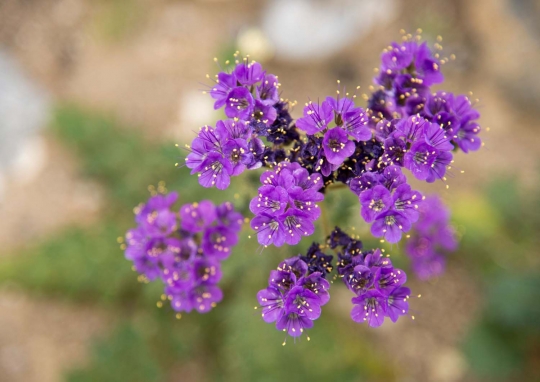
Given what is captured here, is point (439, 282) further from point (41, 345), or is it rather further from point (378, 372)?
point (41, 345)

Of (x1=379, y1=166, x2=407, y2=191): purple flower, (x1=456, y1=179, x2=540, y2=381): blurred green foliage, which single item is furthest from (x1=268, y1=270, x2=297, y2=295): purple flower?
(x1=456, y1=179, x2=540, y2=381): blurred green foliage

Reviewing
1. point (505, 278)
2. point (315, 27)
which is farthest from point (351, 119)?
point (315, 27)

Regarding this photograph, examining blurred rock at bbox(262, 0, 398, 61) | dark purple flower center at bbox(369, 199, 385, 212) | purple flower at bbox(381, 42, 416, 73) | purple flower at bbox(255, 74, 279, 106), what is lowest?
dark purple flower center at bbox(369, 199, 385, 212)

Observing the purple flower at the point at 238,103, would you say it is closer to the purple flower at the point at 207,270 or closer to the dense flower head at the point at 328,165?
the dense flower head at the point at 328,165

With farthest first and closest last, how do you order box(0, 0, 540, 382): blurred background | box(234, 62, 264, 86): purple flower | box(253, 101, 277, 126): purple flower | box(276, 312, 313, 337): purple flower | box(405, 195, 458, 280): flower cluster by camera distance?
box(0, 0, 540, 382): blurred background < box(405, 195, 458, 280): flower cluster < box(234, 62, 264, 86): purple flower < box(253, 101, 277, 126): purple flower < box(276, 312, 313, 337): purple flower

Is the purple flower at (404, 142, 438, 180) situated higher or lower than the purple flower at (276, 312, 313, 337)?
higher

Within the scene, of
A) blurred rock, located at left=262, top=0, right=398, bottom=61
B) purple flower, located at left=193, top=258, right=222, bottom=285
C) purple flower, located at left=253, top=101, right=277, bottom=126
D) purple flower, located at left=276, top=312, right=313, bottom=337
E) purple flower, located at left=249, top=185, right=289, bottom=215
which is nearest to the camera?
purple flower, located at left=249, top=185, right=289, bottom=215

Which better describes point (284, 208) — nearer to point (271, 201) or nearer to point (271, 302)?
point (271, 201)

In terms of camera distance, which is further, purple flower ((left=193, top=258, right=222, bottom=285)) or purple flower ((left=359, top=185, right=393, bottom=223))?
purple flower ((left=193, top=258, right=222, bottom=285))

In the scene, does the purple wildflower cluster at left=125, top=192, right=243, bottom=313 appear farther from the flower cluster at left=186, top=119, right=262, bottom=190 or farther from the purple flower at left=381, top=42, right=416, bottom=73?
the purple flower at left=381, top=42, right=416, bottom=73
